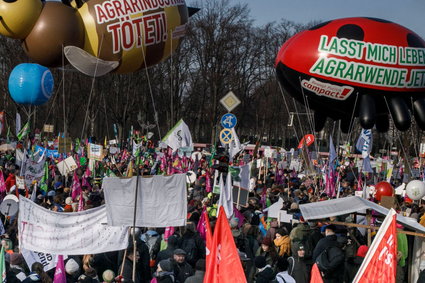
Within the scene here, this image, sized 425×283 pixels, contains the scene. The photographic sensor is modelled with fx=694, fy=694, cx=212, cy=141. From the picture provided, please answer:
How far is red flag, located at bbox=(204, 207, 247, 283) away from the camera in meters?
6.08

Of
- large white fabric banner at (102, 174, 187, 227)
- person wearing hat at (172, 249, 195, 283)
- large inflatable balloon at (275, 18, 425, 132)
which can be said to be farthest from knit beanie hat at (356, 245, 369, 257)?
large inflatable balloon at (275, 18, 425, 132)

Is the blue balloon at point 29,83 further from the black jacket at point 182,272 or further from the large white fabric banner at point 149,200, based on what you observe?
the black jacket at point 182,272

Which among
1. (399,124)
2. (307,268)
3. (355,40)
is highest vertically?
(355,40)

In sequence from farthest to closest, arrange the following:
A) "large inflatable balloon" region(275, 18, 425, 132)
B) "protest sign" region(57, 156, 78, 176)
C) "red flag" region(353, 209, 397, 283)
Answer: "protest sign" region(57, 156, 78, 176) → "large inflatable balloon" region(275, 18, 425, 132) → "red flag" region(353, 209, 397, 283)

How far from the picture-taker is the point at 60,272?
8203mm

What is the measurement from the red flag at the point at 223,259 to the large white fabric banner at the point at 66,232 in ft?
8.39

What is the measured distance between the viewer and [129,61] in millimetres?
14883

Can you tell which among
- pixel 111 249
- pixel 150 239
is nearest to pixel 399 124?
pixel 150 239

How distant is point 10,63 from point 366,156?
34.6m

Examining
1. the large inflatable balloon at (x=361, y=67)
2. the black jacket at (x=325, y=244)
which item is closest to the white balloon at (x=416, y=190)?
the large inflatable balloon at (x=361, y=67)

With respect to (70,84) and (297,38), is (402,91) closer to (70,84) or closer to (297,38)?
(297,38)

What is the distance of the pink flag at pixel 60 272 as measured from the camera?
8.13 m

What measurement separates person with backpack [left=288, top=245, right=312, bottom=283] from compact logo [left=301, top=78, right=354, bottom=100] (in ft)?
29.3

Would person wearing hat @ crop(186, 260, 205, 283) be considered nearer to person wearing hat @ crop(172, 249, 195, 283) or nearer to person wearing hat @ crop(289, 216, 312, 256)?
person wearing hat @ crop(172, 249, 195, 283)
